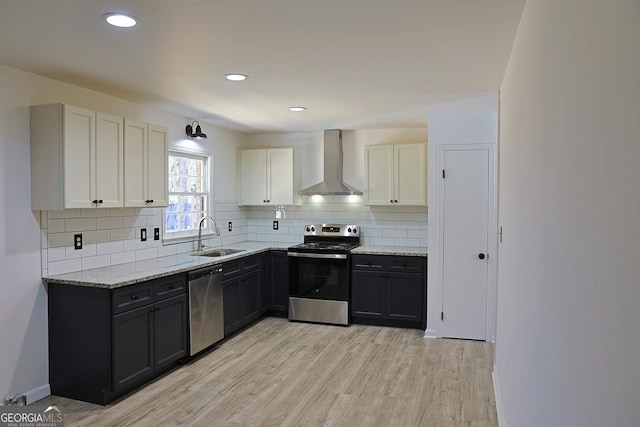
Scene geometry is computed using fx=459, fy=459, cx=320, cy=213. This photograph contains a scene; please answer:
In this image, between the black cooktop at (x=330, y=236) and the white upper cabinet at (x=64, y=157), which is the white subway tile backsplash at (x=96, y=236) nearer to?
the white upper cabinet at (x=64, y=157)

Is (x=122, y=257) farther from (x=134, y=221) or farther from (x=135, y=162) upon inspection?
(x=135, y=162)

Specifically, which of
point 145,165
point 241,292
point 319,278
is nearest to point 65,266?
point 145,165

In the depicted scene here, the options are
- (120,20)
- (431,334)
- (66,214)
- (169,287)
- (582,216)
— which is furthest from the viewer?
(431,334)

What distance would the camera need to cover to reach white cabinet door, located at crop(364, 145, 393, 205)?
17.7 ft

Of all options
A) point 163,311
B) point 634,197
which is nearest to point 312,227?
point 163,311

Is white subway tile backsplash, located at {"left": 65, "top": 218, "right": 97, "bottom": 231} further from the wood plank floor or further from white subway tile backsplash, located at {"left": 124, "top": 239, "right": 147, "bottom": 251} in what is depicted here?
the wood plank floor

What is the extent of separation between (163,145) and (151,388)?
6.88 ft

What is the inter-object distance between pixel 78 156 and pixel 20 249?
761 mm

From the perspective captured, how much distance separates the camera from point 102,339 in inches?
128

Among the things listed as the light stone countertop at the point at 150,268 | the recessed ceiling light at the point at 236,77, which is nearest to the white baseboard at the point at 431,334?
Answer: the light stone countertop at the point at 150,268

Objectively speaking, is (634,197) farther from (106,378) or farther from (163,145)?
(163,145)

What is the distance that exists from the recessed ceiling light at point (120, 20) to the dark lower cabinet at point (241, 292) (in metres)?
2.72

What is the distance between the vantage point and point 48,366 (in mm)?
3432
